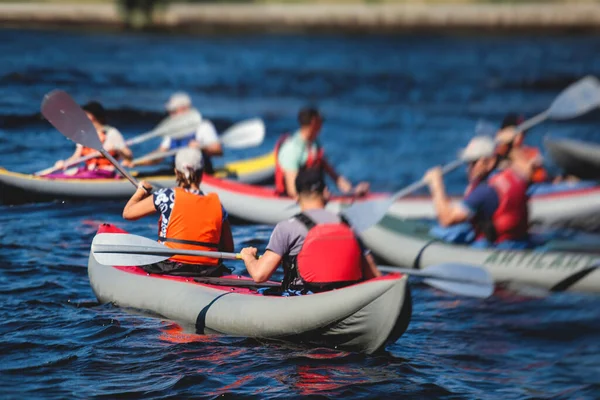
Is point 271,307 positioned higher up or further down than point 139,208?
further down

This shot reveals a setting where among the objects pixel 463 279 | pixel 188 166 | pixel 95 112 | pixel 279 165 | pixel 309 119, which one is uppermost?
pixel 95 112

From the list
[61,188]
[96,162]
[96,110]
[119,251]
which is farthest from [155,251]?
[96,162]

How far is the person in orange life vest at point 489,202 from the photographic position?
8953 millimetres

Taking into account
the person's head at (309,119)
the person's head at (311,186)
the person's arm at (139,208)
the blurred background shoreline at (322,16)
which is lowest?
the person's arm at (139,208)

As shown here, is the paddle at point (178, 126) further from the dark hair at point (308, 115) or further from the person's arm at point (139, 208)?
the person's arm at point (139, 208)

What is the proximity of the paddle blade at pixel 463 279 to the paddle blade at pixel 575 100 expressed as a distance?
4626mm

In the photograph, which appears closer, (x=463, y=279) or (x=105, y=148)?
Result: (x=463, y=279)

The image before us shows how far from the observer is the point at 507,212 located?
9.07 m

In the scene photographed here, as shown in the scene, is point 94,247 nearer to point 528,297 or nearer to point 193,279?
point 193,279

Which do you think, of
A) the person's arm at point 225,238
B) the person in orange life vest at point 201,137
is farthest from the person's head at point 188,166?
the person in orange life vest at point 201,137

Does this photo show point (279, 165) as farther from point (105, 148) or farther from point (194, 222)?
point (194, 222)

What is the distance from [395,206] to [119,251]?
5437 millimetres

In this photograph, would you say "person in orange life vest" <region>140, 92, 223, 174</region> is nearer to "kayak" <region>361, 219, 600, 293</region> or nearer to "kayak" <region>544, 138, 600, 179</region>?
"kayak" <region>361, 219, 600, 293</region>

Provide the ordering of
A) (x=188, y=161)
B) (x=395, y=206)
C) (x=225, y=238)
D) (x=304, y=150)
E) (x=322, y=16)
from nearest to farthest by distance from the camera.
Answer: (x=188, y=161) < (x=225, y=238) < (x=304, y=150) < (x=395, y=206) < (x=322, y=16)
